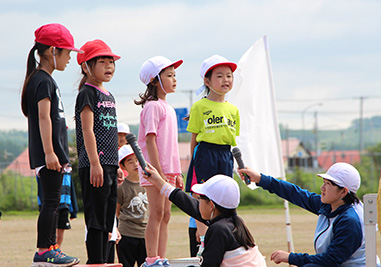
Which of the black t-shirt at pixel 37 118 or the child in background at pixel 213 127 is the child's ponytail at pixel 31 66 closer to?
the black t-shirt at pixel 37 118

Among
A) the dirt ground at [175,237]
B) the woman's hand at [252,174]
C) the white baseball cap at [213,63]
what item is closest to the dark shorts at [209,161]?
the woman's hand at [252,174]

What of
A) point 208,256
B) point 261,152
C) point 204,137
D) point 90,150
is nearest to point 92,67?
point 90,150

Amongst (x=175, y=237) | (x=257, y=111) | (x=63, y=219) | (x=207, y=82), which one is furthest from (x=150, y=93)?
(x=175, y=237)

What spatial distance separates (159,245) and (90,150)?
124 cm

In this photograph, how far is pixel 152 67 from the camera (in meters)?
6.31

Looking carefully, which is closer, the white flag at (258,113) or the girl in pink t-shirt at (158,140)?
the girl in pink t-shirt at (158,140)

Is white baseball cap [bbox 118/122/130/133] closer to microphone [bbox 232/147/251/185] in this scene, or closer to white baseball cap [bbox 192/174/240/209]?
microphone [bbox 232/147/251/185]

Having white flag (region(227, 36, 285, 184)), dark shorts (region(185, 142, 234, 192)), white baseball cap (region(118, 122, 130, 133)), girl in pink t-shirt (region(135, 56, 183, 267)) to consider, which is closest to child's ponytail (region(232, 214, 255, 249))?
girl in pink t-shirt (region(135, 56, 183, 267))

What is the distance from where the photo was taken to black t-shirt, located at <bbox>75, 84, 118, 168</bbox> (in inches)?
220

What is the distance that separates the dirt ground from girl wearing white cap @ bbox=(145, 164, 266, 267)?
3.90 m

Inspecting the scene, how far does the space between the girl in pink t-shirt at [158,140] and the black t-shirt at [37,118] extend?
2.99ft

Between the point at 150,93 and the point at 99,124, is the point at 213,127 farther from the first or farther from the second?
the point at 99,124

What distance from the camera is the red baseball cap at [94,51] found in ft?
19.0

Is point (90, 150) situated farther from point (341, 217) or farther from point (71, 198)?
point (71, 198)
